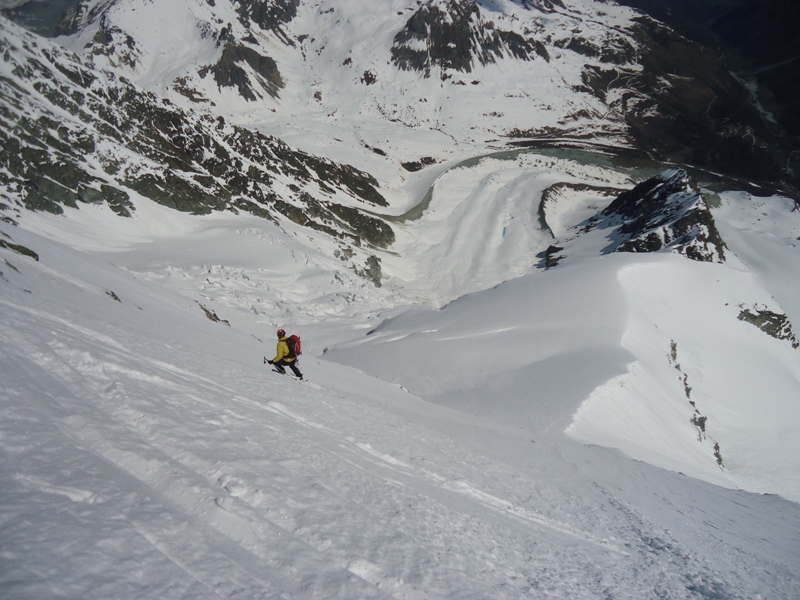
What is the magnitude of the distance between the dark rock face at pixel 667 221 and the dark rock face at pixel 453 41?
6186 cm

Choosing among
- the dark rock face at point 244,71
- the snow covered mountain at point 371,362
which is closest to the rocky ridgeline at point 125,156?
the snow covered mountain at point 371,362

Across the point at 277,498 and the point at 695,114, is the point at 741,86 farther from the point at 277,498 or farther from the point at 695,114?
the point at 277,498

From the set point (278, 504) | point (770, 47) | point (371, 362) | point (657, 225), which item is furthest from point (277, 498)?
point (770, 47)

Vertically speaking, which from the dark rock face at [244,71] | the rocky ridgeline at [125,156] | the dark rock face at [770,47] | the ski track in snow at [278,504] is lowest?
the ski track in snow at [278,504]

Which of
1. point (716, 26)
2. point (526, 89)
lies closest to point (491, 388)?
point (526, 89)

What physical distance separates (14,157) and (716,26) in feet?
507

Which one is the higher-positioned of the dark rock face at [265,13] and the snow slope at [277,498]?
the dark rock face at [265,13]

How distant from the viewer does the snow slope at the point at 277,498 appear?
7.98 ft

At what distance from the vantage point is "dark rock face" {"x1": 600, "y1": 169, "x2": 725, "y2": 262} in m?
32.4

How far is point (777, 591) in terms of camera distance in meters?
4.62

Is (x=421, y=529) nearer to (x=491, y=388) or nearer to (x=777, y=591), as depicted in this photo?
(x=777, y=591)

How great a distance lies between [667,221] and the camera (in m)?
36.3

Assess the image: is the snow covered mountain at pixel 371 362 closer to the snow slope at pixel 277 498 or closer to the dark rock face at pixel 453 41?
the snow slope at pixel 277 498

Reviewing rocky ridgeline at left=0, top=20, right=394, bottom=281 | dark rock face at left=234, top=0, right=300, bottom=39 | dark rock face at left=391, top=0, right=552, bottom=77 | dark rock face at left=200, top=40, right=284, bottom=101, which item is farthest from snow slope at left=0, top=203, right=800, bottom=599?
dark rock face at left=234, top=0, right=300, bottom=39
